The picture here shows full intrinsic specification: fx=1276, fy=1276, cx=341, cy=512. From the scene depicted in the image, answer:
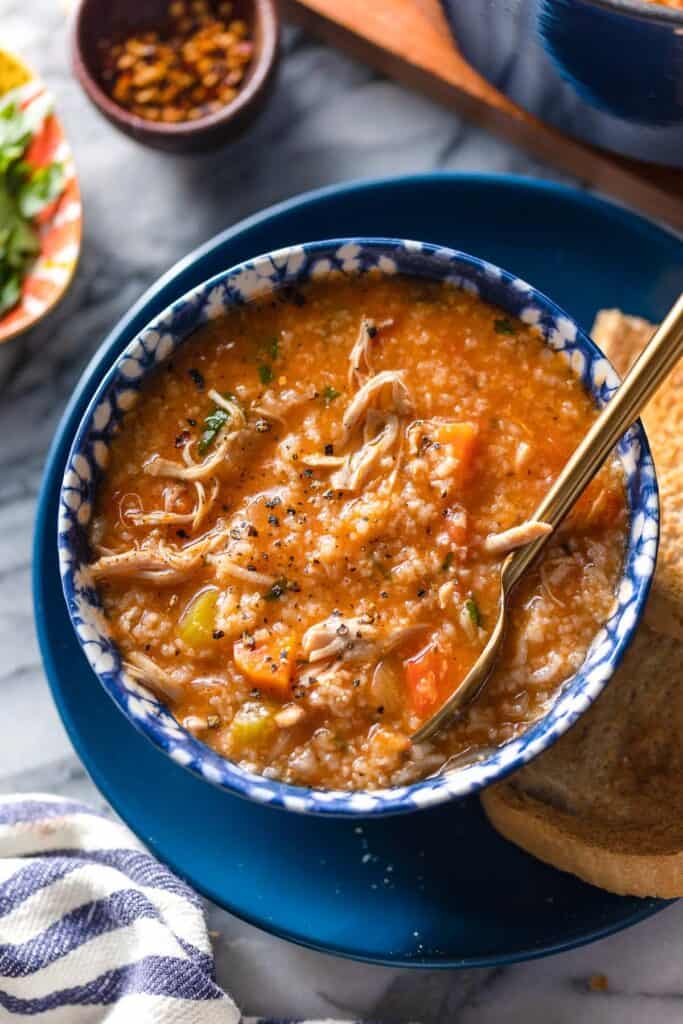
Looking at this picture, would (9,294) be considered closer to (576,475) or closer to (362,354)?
(362,354)

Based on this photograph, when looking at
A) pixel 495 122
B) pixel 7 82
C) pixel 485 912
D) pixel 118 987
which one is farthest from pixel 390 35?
pixel 118 987

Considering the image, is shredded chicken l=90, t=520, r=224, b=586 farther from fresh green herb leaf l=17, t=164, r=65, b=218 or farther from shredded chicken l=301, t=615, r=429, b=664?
fresh green herb leaf l=17, t=164, r=65, b=218

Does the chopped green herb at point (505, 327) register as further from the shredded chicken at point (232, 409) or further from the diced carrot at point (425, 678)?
the diced carrot at point (425, 678)

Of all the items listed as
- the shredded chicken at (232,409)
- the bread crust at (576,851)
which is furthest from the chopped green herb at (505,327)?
the bread crust at (576,851)

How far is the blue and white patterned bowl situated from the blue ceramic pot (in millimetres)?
612

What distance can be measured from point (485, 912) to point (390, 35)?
2747mm

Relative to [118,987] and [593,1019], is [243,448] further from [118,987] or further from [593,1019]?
[593,1019]

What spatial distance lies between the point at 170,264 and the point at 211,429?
49.7 inches

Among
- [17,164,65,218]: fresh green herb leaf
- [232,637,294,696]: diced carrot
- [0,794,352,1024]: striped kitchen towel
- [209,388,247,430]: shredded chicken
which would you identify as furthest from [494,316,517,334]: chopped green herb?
[0,794,352,1024]: striped kitchen towel

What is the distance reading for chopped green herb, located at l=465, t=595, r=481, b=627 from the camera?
3037mm

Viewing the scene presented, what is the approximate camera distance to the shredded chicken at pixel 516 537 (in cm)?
300

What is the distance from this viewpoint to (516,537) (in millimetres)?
3014

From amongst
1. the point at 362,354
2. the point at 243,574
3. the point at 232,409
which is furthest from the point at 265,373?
the point at 243,574

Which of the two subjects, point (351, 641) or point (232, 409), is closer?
point (351, 641)
